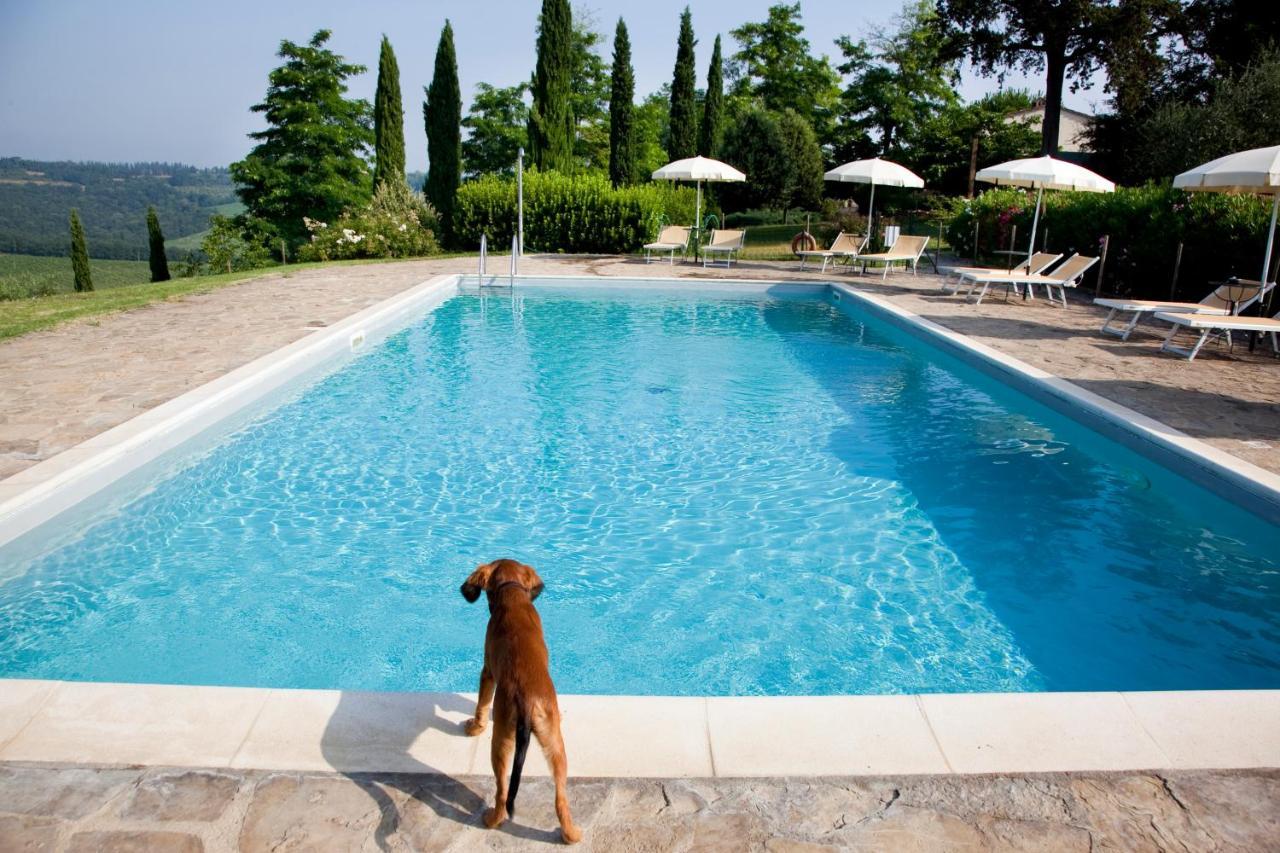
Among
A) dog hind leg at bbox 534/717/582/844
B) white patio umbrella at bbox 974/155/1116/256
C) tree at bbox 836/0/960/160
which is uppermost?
tree at bbox 836/0/960/160

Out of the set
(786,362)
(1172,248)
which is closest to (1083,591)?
(786,362)

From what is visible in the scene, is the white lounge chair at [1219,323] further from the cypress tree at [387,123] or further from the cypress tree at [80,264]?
the cypress tree at [80,264]

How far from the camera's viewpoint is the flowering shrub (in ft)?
65.6

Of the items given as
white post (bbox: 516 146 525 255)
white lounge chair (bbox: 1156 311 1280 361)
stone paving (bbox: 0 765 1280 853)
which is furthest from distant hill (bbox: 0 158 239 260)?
stone paving (bbox: 0 765 1280 853)

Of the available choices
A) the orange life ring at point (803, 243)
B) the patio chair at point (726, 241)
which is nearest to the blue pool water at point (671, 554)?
the patio chair at point (726, 241)

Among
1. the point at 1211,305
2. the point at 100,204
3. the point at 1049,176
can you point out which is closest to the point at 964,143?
the point at 1049,176

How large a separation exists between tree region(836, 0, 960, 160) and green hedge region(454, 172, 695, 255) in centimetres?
2065

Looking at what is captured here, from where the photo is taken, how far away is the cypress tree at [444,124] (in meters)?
24.2

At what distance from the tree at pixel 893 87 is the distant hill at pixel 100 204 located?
39068 mm

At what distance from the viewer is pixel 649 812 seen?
93.7 inches

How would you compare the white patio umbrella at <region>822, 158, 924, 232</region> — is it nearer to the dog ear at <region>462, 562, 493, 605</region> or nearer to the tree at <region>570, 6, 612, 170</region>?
the dog ear at <region>462, 562, 493, 605</region>

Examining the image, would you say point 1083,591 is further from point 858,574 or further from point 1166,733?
point 1166,733

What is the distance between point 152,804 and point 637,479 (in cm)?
427

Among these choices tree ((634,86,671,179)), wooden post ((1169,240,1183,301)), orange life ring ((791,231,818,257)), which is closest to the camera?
wooden post ((1169,240,1183,301))
